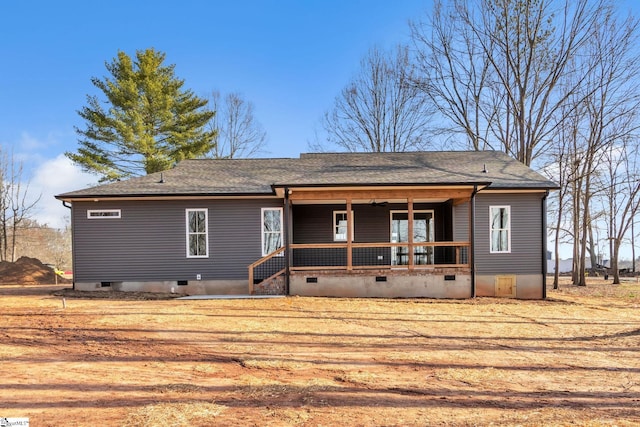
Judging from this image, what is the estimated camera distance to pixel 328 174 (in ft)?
44.5

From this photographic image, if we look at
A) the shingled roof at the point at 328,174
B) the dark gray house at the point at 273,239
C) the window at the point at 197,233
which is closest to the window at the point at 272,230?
the dark gray house at the point at 273,239

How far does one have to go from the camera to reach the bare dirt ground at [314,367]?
357 centimetres

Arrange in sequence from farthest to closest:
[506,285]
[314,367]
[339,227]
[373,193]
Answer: [339,227] < [506,285] < [373,193] < [314,367]

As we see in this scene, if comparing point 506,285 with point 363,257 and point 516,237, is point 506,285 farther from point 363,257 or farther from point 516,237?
point 363,257

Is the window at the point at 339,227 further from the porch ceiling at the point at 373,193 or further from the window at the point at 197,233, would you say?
the window at the point at 197,233

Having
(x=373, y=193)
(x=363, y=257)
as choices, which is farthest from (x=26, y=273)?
(x=373, y=193)

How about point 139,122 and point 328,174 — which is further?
point 139,122

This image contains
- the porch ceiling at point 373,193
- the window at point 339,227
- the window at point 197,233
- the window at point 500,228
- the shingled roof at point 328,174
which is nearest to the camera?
the porch ceiling at point 373,193

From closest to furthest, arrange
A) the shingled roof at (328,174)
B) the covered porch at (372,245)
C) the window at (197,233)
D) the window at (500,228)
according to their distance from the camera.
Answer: the covered porch at (372,245), the shingled roof at (328,174), the window at (197,233), the window at (500,228)

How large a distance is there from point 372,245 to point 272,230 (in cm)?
345

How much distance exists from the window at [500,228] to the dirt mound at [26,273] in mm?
19552

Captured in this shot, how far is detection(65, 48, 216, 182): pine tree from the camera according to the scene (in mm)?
24000

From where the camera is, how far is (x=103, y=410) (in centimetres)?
360

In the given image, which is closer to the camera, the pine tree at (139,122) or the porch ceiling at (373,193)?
the porch ceiling at (373,193)
